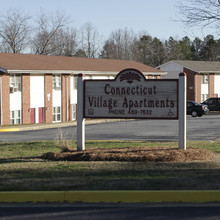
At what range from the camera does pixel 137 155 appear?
12234mm

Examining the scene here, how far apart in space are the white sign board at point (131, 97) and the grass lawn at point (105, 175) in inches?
63.8

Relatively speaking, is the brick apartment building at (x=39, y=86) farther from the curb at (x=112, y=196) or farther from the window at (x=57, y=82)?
the curb at (x=112, y=196)

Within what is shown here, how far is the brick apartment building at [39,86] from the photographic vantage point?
3906 cm

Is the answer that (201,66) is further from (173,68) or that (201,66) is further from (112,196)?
(112,196)

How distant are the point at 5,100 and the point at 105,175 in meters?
29.9

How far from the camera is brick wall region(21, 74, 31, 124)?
40375 mm

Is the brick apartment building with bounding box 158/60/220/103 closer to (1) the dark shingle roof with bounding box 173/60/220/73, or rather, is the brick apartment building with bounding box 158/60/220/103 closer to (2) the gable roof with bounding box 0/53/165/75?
(1) the dark shingle roof with bounding box 173/60/220/73

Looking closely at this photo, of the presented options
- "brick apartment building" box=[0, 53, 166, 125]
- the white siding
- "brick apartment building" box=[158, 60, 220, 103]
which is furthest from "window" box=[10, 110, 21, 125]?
the white siding

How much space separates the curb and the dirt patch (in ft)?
12.0

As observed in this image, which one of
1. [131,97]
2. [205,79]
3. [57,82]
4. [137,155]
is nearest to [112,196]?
[137,155]

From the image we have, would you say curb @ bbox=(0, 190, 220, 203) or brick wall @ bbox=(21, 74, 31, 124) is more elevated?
brick wall @ bbox=(21, 74, 31, 124)

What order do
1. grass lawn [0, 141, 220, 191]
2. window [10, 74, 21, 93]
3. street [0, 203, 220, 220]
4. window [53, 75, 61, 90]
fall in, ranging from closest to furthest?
street [0, 203, 220, 220] → grass lawn [0, 141, 220, 191] → window [10, 74, 21, 93] → window [53, 75, 61, 90]

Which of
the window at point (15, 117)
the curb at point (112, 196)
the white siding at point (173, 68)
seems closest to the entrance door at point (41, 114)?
the window at point (15, 117)

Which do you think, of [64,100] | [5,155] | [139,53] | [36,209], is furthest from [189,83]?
[36,209]
